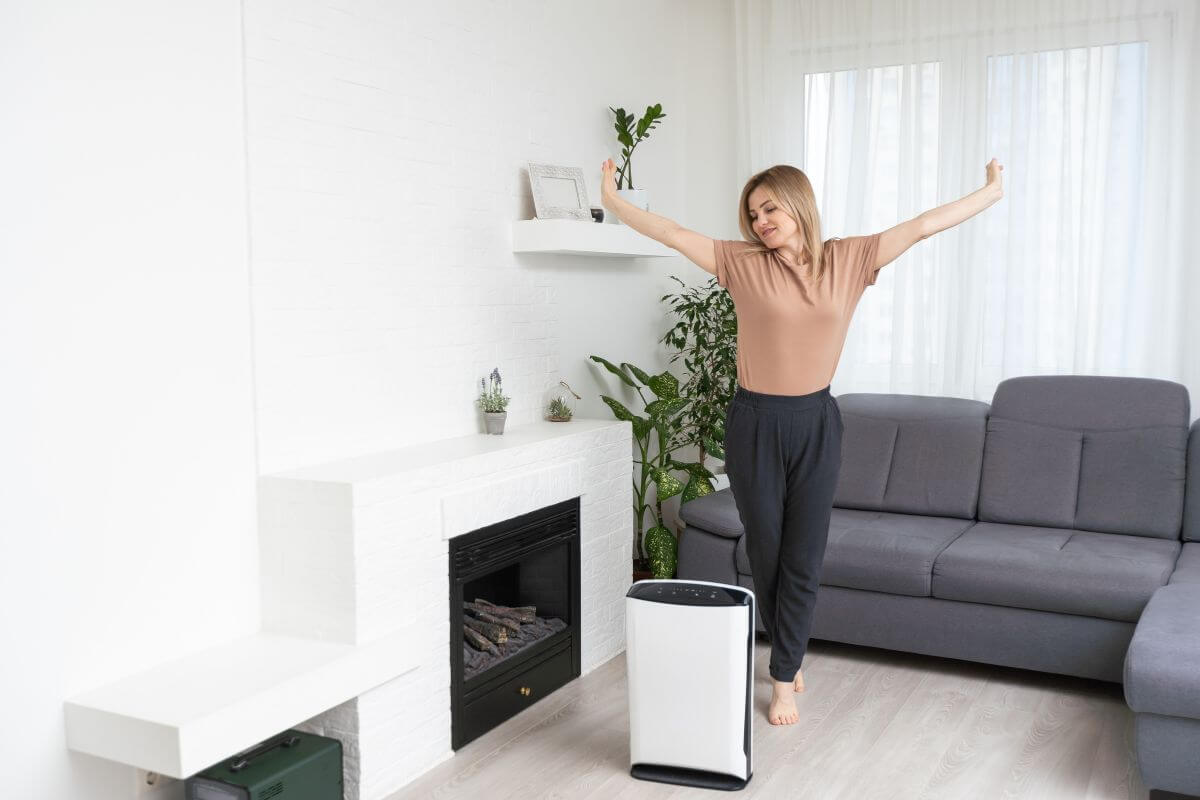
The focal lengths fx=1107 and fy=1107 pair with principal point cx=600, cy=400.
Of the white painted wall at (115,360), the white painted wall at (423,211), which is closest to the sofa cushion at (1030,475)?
the white painted wall at (423,211)

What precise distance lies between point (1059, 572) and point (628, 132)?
2.25m

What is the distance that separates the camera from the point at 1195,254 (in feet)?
13.6

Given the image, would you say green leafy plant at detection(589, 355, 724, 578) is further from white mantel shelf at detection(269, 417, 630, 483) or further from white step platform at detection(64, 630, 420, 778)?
white step platform at detection(64, 630, 420, 778)

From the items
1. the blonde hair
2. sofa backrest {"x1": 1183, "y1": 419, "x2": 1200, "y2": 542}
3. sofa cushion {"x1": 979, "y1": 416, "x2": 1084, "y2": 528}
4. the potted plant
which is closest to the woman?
the blonde hair

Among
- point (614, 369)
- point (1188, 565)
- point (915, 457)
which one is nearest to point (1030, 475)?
point (915, 457)

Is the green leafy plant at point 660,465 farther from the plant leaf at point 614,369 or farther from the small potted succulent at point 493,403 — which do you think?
the small potted succulent at point 493,403

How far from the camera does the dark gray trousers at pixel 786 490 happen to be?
3.10 metres

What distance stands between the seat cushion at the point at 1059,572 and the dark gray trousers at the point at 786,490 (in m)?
0.58

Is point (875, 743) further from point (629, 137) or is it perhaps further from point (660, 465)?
point (629, 137)

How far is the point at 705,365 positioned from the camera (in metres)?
4.86

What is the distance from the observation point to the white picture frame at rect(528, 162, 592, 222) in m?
3.75

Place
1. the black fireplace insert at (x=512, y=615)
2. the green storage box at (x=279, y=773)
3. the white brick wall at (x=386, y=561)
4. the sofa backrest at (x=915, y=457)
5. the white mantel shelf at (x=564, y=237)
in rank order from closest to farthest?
1. the green storage box at (x=279, y=773)
2. the white brick wall at (x=386, y=561)
3. the black fireplace insert at (x=512, y=615)
4. the white mantel shelf at (x=564, y=237)
5. the sofa backrest at (x=915, y=457)

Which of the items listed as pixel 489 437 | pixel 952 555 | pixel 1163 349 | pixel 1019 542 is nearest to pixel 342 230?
pixel 489 437

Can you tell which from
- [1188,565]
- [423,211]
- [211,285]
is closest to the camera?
[211,285]
